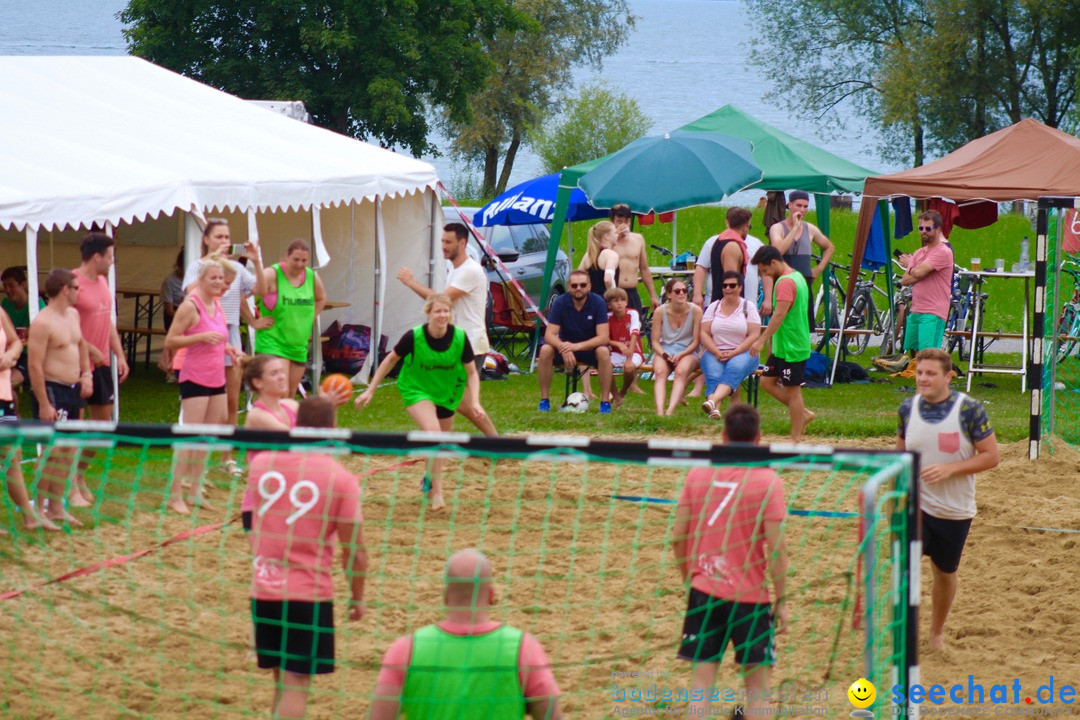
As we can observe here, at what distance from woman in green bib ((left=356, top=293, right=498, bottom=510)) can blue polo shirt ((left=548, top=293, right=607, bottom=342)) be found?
138 inches

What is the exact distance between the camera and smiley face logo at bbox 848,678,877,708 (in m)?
4.04

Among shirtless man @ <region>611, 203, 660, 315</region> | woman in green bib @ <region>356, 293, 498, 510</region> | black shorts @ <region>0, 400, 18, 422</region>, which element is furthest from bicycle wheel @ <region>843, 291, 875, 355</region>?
black shorts @ <region>0, 400, 18, 422</region>

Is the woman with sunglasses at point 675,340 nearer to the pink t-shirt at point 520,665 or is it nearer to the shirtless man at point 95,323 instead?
the shirtless man at point 95,323

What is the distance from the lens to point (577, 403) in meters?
11.6

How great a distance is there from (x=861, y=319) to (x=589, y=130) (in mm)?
37655

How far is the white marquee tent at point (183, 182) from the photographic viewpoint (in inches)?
382

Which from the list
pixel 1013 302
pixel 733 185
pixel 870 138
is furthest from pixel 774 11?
pixel 870 138

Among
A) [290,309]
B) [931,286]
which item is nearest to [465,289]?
[290,309]

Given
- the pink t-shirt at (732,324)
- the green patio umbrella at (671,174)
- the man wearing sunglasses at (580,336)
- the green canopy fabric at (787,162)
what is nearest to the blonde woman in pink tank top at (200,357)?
the man wearing sunglasses at (580,336)

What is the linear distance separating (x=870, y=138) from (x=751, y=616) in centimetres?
16938

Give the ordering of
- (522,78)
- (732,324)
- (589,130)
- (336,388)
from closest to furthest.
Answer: (336,388)
(732,324)
(522,78)
(589,130)

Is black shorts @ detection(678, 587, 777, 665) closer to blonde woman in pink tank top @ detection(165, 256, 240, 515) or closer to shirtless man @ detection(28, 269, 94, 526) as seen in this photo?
shirtless man @ detection(28, 269, 94, 526)

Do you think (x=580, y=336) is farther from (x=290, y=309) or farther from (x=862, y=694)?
(x=862, y=694)

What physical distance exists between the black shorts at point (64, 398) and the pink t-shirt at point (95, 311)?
45 centimetres
